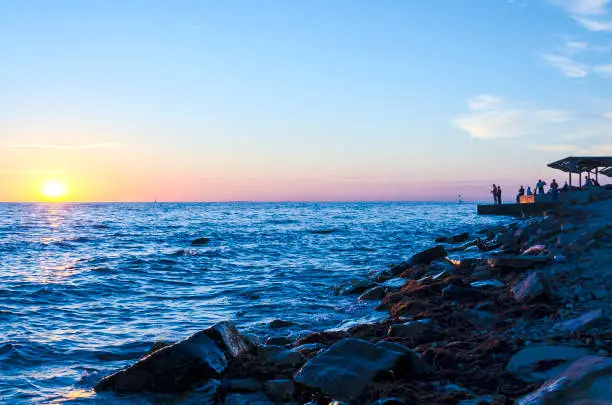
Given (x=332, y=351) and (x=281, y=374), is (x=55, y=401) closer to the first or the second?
(x=281, y=374)

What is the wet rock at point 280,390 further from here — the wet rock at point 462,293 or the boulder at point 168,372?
the wet rock at point 462,293

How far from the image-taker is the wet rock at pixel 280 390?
17.1 ft

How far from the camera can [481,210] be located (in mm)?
52281

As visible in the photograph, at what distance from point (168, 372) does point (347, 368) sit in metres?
2.01

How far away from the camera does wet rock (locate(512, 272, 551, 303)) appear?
24.0 feet

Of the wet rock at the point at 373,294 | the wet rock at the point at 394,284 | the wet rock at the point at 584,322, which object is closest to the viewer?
the wet rock at the point at 584,322

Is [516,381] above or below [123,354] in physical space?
above

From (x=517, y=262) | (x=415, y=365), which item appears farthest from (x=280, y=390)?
(x=517, y=262)

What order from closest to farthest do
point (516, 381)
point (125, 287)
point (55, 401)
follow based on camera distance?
point (516, 381)
point (55, 401)
point (125, 287)

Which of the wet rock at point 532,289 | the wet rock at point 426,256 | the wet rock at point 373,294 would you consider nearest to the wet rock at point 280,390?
the wet rock at point 532,289

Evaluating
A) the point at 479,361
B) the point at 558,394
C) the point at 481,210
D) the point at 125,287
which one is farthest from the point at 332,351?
the point at 481,210

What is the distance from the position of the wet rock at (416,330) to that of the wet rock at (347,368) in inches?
53.1

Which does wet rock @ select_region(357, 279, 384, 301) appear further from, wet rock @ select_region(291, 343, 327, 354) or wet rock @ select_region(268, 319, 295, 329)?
wet rock @ select_region(291, 343, 327, 354)

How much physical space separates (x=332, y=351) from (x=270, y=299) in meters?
7.11
